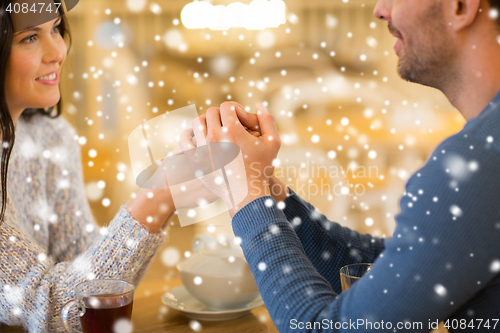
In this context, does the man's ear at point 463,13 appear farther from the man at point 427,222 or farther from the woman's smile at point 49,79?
the woman's smile at point 49,79

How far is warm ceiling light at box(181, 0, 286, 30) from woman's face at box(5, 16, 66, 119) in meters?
1.93

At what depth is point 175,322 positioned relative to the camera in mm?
723

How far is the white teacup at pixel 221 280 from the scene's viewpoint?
0.72 meters

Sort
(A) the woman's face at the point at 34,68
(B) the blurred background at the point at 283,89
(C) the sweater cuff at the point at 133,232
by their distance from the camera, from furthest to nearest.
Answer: (B) the blurred background at the point at 283,89
(A) the woman's face at the point at 34,68
(C) the sweater cuff at the point at 133,232

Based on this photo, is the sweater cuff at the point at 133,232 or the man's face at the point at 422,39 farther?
the sweater cuff at the point at 133,232

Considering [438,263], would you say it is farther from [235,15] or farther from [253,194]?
[235,15]

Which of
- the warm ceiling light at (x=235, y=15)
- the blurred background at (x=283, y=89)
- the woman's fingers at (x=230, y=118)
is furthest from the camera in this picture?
the blurred background at (x=283, y=89)

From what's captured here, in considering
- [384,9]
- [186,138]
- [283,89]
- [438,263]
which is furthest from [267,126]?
[283,89]

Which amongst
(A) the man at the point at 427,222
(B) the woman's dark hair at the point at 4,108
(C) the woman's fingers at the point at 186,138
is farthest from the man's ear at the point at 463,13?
(B) the woman's dark hair at the point at 4,108

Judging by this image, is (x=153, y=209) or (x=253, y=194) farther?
(x=153, y=209)

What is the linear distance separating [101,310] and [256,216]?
0.76 feet

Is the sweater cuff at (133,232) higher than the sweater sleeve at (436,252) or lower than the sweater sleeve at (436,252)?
lower

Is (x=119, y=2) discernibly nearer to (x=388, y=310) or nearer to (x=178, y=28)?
(x=178, y=28)

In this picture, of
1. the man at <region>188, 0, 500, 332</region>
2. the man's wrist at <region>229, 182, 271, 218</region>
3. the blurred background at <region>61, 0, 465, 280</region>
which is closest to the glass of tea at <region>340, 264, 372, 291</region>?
the man at <region>188, 0, 500, 332</region>
